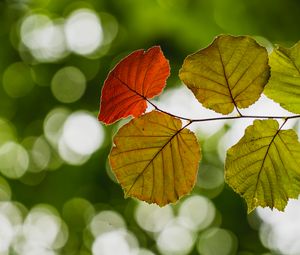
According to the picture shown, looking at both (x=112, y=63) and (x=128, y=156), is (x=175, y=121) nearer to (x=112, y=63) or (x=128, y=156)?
(x=128, y=156)

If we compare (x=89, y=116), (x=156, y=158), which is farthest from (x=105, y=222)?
(x=156, y=158)

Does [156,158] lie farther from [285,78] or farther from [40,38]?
[40,38]

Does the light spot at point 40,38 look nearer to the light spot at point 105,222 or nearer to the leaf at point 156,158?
the light spot at point 105,222

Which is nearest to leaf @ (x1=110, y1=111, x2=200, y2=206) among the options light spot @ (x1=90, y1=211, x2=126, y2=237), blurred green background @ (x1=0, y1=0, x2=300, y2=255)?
blurred green background @ (x1=0, y1=0, x2=300, y2=255)

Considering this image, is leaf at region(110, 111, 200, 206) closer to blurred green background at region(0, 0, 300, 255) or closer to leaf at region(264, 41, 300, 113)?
leaf at region(264, 41, 300, 113)

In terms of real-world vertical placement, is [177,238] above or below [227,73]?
below
